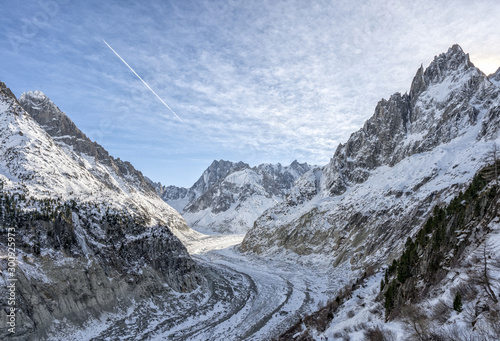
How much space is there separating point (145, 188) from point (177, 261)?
144 meters

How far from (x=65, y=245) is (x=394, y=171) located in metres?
82.0

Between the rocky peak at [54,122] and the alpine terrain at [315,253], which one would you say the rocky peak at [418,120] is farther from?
the rocky peak at [54,122]

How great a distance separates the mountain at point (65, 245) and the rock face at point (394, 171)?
44038 mm

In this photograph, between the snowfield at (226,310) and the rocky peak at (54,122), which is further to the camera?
→ the rocky peak at (54,122)

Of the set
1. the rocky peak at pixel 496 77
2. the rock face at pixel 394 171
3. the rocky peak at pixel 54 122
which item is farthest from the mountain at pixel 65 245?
the rocky peak at pixel 496 77

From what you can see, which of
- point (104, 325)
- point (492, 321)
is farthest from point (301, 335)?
point (104, 325)

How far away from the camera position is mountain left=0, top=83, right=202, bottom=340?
3186 cm

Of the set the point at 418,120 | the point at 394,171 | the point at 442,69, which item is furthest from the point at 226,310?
the point at 442,69

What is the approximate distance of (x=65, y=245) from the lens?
37469 mm

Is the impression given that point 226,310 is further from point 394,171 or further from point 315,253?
point 394,171

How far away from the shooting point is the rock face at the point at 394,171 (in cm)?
6319

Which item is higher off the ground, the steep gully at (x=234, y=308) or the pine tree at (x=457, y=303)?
the pine tree at (x=457, y=303)

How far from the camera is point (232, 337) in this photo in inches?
1375

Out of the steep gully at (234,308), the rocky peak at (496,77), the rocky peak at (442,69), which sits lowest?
the steep gully at (234,308)
